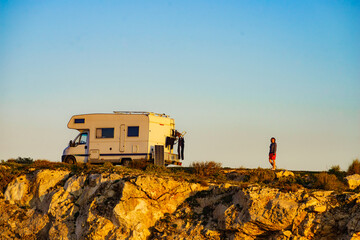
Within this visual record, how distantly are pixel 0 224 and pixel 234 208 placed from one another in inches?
477

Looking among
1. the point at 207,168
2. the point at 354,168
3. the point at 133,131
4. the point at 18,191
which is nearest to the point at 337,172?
the point at 354,168

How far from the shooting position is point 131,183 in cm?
2619

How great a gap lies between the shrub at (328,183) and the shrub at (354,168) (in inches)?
109

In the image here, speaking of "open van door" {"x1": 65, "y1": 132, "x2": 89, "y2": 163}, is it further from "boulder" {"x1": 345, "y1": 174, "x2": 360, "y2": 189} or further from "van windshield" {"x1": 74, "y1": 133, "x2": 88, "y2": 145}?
"boulder" {"x1": 345, "y1": 174, "x2": 360, "y2": 189}

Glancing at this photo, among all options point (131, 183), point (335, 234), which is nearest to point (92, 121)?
point (131, 183)

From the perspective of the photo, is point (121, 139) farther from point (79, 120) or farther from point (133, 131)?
point (79, 120)

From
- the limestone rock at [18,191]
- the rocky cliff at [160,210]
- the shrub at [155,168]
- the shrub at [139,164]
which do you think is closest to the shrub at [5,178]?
the limestone rock at [18,191]

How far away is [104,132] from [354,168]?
47.9 feet

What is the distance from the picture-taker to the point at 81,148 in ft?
116

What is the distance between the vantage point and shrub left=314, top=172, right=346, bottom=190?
26000 millimetres

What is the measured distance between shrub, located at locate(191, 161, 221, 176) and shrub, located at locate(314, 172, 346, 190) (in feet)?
18.3

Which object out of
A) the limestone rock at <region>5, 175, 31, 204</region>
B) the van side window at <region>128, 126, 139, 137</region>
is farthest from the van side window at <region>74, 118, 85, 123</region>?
the limestone rock at <region>5, 175, 31, 204</region>

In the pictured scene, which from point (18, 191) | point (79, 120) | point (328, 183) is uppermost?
point (79, 120)

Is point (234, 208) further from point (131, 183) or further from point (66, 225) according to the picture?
point (66, 225)
